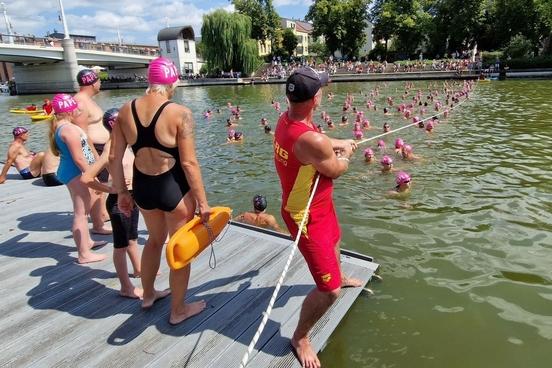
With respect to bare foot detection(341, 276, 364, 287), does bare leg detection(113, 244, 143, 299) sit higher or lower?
higher

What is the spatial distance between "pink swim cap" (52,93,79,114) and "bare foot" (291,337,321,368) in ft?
11.5

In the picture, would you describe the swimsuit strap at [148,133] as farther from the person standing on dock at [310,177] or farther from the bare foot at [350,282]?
the bare foot at [350,282]

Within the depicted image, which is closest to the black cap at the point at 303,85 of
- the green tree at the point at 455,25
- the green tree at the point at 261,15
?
the green tree at the point at 455,25

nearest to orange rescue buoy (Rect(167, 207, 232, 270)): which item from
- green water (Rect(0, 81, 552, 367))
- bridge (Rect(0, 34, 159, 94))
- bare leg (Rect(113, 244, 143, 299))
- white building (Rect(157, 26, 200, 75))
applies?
bare leg (Rect(113, 244, 143, 299))

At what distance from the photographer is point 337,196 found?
943cm

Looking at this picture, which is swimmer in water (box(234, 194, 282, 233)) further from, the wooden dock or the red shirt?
the red shirt

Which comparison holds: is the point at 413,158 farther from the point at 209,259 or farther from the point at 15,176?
the point at 15,176

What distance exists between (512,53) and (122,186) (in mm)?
54574

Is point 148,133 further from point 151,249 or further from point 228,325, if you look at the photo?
point 228,325

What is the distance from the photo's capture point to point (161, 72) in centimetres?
314

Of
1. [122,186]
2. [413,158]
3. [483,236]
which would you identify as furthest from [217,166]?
[122,186]

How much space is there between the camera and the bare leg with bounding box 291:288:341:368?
10.4 feet

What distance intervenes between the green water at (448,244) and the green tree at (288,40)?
7293 cm

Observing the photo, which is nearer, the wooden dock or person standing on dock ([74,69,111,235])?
the wooden dock
